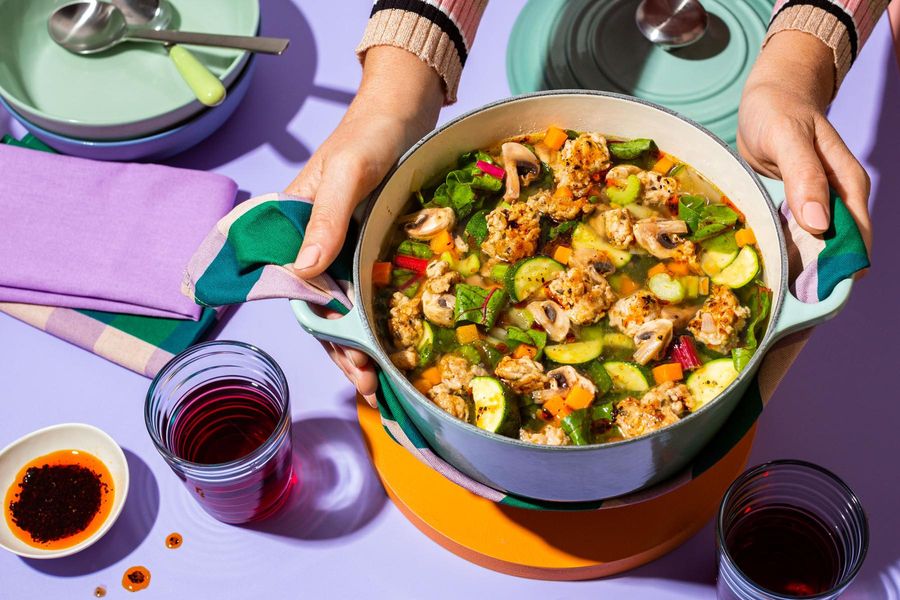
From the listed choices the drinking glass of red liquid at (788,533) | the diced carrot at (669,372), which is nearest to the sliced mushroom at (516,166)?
the diced carrot at (669,372)

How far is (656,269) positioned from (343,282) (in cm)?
57

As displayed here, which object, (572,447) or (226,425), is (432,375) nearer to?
(572,447)

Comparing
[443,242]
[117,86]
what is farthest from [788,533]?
[117,86]

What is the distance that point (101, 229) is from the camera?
2373 millimetres

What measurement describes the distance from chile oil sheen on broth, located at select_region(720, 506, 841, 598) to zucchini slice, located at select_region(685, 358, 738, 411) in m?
0.34

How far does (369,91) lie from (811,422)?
1.17 m

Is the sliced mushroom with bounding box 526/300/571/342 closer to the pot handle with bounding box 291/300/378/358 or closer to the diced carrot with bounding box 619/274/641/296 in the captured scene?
the diced carrot with bounding box 619/274/641/296

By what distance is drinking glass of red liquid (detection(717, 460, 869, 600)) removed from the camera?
181 centimetres

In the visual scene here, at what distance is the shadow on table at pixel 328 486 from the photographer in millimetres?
2139

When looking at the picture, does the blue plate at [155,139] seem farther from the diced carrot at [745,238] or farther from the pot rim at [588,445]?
the diced carrot at [745,238]

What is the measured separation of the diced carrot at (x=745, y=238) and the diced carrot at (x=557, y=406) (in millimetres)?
455

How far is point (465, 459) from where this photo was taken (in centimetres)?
171

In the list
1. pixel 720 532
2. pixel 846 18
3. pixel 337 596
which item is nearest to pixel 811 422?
pixel 720 532

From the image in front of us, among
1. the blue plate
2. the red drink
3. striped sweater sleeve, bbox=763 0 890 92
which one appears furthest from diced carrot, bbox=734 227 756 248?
the blue plate
